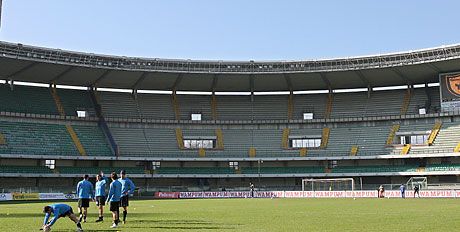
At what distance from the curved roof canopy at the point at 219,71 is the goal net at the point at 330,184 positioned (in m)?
13.2

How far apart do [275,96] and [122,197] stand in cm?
5377

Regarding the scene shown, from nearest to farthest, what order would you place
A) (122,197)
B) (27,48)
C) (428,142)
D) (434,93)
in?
(122,197) < (27,48) < (428,142) < (434,93)

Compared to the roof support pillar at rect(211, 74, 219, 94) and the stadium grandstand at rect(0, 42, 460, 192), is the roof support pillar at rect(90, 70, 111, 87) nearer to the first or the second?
the stadium grandstand at rect(0, 42, 460, 192)

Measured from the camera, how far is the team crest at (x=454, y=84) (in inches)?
2375

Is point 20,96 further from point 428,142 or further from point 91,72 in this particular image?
point 428,142

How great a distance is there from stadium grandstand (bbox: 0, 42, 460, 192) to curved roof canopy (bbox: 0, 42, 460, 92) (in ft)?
0.42

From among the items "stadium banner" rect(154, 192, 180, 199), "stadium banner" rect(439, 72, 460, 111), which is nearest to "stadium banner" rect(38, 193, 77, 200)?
"stadium banner" rect(154, 192, 180, 199)

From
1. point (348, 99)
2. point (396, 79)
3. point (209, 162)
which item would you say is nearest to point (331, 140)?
point (348, 99)

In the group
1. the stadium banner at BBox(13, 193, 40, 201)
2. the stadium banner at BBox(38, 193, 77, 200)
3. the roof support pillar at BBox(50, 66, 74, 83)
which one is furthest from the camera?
the roof support pillar at BBox(50, 66, 74, 83)

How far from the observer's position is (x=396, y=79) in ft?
213

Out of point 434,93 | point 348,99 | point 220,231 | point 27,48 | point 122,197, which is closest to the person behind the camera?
point 220,231

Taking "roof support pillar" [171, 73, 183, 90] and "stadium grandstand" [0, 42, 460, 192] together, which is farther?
"roof support pillar" [171, 73, 183, 90]

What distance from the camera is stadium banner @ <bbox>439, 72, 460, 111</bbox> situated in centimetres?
6044

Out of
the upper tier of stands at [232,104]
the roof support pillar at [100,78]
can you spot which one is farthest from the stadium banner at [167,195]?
the roof support pillar at [100,78]
